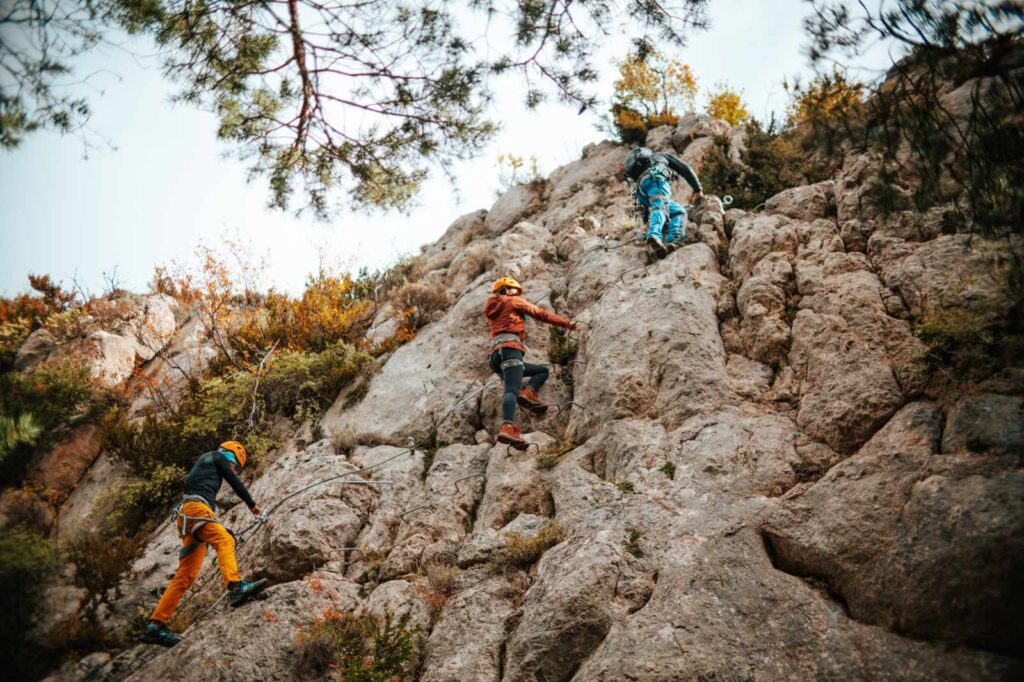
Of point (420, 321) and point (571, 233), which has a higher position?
point (571, 233)

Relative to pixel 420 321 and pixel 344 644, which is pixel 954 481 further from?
pixel 420 321

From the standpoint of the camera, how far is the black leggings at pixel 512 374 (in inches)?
308

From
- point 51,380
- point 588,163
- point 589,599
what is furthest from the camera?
point 588,163

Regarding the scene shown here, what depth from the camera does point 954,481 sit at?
455cm

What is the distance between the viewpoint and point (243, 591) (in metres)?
6.55

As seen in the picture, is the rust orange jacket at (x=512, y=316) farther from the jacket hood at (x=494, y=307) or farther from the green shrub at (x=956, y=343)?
the green shrub at (x=956, y=343)

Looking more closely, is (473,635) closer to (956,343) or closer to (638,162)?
(956,343)

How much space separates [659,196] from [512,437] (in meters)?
4.96

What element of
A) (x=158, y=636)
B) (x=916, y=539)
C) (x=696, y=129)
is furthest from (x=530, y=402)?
(x=696, y=129)

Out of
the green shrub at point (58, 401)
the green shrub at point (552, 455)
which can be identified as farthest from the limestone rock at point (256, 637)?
the green shrub at point (58, 401)

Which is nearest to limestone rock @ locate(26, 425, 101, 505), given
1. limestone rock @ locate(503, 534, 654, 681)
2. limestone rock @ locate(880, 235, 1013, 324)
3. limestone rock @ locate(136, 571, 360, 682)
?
limestone rock @ locate(136, 571, 360, 682)

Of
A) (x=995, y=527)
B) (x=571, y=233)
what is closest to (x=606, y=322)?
(x=571, y=233)

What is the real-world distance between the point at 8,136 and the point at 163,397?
27.3ft

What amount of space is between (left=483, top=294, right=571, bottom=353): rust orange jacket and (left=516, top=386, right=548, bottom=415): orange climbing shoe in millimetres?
595
